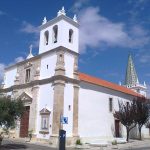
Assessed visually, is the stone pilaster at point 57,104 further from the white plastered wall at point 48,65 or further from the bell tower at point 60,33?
the bell tower at point 60,33

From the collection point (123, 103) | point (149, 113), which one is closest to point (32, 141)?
point (123, 103)

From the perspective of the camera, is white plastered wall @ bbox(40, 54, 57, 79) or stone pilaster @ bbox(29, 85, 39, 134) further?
stone pilaster @ bbox(29, 85, 39, 134)

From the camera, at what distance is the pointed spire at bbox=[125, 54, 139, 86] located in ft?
205

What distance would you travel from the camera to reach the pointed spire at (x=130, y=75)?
2456 inches

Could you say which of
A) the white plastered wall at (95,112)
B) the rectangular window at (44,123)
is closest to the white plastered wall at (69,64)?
the white plastered wall at (95,112)

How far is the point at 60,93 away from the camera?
26.6 meters

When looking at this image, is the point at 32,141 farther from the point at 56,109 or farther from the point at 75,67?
the point at 75,67

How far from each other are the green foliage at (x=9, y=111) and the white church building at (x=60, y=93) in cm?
508

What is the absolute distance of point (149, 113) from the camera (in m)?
36.9

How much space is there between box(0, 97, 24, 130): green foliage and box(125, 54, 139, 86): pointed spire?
4343 centimetres

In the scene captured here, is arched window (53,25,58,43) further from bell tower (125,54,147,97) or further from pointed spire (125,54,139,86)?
pointed spire (125,54,139,86)

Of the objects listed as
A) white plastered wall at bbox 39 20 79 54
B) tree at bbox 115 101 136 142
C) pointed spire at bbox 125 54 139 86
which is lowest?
tree at bbox 115 101 136 142

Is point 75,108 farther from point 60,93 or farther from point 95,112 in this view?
point 95,112

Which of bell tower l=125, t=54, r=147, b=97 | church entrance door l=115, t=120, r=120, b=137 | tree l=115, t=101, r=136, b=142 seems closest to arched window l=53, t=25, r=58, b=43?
tree l=115, t=101, r=136, b=142
